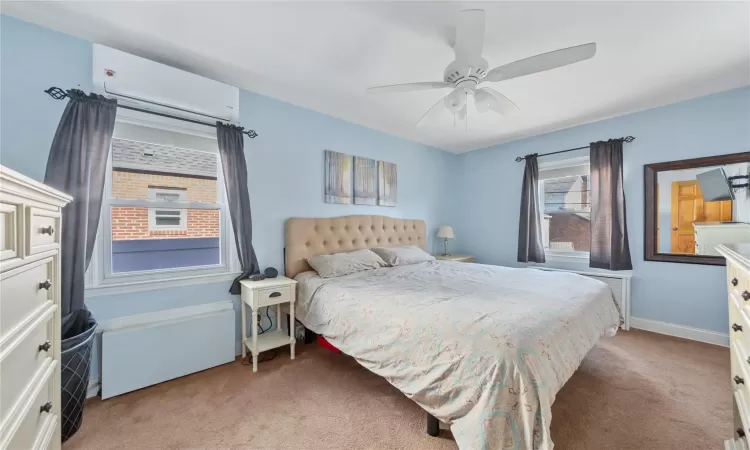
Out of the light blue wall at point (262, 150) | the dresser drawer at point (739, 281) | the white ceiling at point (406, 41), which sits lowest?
the dresser drawer at point (739, 281)

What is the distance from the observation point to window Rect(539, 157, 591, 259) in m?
3.58

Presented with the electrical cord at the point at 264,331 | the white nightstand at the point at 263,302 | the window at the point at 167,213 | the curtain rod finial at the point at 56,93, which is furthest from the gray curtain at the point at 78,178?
the electrical cord at the point at 264,331

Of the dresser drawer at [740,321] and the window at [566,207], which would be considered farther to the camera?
the window at [566,207]

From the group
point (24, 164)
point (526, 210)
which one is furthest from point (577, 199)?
point (24, 164)

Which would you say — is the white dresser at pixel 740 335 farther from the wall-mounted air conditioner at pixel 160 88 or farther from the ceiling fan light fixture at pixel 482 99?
the wall-mounted air conditioner at pixel 160 88

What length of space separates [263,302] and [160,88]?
177cm

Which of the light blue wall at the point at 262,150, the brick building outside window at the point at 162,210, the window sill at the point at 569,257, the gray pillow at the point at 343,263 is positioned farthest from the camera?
the window sill at the point at 569,257

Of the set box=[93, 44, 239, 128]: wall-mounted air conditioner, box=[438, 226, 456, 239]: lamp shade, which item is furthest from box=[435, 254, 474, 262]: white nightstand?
box=[93, 44, 239, 128]: wall-mounted air conditioner

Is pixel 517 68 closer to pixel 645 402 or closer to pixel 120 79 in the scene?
pixel 645 402

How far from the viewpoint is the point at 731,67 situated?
7.25ft

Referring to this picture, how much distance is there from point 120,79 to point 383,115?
2.25 meters

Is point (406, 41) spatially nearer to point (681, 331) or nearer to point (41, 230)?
point (41, 230)

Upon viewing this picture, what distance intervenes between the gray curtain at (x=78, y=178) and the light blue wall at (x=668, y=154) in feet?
14.8

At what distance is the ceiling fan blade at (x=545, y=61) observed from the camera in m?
1.47
